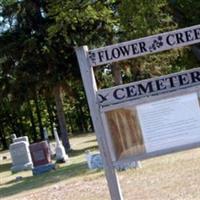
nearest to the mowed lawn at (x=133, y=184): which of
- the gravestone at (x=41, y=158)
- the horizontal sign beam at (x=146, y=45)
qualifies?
the gravestone at (x=41, y=158)

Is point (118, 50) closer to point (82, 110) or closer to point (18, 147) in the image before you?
point (18, 147)

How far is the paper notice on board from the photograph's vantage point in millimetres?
5543

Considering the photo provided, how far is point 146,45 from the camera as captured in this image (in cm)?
570

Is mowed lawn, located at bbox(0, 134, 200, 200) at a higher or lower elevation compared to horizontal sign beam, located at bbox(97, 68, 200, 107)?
lower

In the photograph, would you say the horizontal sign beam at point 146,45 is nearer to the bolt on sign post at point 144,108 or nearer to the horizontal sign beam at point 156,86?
the bolt on sign post at point 144,108

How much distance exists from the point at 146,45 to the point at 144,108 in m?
0.62

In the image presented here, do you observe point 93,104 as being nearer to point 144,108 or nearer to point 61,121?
point 144,108

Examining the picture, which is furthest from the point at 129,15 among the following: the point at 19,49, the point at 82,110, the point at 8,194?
the point at 82,110

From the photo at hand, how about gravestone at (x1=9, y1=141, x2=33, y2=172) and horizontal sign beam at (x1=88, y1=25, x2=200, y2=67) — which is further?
gravestone at (x1=9, y1=141, x2=33, y2=172)

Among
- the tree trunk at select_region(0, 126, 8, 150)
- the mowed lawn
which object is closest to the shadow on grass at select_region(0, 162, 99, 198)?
the mowed lawn

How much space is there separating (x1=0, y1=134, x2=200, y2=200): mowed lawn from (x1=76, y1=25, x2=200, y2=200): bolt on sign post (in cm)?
346

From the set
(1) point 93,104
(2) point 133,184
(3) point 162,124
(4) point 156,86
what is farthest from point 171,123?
(2) point 133,184

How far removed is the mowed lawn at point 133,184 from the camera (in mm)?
10242

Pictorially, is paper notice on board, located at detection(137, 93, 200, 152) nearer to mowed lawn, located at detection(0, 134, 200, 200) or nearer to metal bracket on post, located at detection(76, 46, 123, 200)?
metal bracket on post, located at detection(76, 46, 123, 200)
